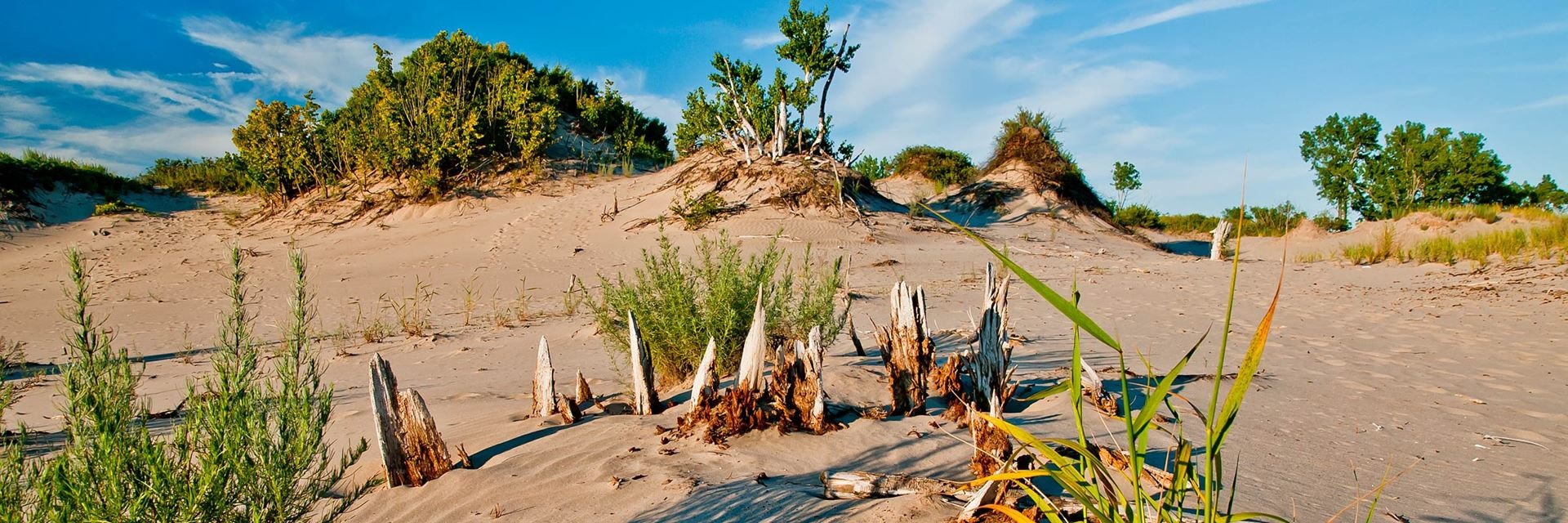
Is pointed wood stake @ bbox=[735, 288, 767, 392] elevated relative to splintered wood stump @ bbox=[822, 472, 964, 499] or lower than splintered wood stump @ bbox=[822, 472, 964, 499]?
elevated

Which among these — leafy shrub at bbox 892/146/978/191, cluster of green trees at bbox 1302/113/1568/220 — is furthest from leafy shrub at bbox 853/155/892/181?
cluster of green trees at bbox 1302/113/1568/220

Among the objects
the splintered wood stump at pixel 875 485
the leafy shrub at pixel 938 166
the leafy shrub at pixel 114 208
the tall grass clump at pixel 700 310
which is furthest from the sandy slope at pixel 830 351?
the leafy shrub at pixel 938 166

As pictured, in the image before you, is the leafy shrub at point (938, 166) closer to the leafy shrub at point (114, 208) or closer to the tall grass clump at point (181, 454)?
the leafy shrub at point (114, 208)

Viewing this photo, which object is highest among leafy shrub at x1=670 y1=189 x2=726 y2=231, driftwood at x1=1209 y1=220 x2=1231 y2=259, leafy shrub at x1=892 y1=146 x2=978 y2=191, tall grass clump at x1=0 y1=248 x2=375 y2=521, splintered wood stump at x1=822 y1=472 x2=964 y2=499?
leafy shrub at x1=892 y1=146 x2=978 y2=191

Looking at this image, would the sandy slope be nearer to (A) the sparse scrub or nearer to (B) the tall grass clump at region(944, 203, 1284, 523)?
(A) the sparse scrub

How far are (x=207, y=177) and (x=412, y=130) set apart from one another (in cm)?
653

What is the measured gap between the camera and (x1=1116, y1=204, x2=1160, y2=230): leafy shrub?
79.7ft

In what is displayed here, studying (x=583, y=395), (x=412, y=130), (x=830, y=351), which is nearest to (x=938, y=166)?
(x=412, y=130)

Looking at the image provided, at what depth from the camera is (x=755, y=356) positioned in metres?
3.73

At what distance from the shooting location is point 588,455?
11.7ft

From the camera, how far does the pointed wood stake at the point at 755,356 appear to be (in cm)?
369

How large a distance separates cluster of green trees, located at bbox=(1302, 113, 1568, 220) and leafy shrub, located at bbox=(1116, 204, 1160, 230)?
609cm

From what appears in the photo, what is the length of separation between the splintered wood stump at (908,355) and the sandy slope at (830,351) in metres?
0.21

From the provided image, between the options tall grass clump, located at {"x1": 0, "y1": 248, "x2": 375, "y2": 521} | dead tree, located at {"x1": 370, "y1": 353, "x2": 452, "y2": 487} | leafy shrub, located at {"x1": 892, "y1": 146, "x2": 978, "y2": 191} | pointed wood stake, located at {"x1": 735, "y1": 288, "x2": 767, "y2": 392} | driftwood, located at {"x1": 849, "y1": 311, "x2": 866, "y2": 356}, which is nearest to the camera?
tall grass clump, located at {"x1": 0, "y1": 248, "x2": 375, "y2": 521}
